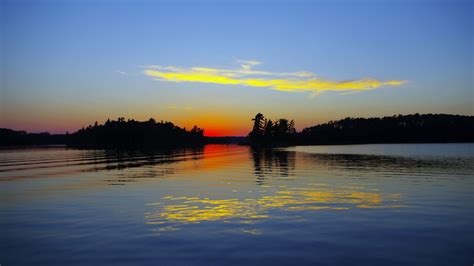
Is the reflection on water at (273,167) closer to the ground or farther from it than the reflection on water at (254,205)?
closer to the ground

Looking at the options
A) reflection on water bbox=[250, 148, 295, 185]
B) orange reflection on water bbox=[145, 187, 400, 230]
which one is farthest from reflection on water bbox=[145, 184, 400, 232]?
reflection on water bbox=[250, 148, 295, 185]

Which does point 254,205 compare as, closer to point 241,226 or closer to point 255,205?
point 255,205

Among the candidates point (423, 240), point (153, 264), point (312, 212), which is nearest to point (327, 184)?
point (312, 212)

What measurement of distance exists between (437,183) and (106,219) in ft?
117

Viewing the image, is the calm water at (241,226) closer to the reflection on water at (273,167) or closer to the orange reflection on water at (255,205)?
the orange reflection on water at (255,205)

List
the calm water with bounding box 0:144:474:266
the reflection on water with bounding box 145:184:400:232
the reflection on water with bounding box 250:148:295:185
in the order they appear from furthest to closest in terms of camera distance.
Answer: the reflection on water with bounding box 250:148:295:185 → the reflection on water with bounding box 145:184:400:232 → the calm water with bounding box 0:144:474:266

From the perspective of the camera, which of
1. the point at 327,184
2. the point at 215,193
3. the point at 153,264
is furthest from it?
the point at 327,184

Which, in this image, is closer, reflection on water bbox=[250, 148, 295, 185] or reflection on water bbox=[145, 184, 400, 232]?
reflection on water bbox=[145, 184, 400, 232]

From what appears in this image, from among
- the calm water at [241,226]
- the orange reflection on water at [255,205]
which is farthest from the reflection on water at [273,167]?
the calm water at [241,226]

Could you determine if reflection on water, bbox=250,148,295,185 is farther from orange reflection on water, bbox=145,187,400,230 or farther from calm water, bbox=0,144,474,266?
calm water, bbox=0,144,474,266

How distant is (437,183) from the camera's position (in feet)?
136

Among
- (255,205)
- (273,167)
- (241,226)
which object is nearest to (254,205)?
(255,205)

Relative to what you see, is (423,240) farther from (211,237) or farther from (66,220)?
(66,220)

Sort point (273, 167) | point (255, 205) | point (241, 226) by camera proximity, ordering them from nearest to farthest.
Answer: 1. point (241, 226)
2. point (255, 205)
3. point (273, 167)
